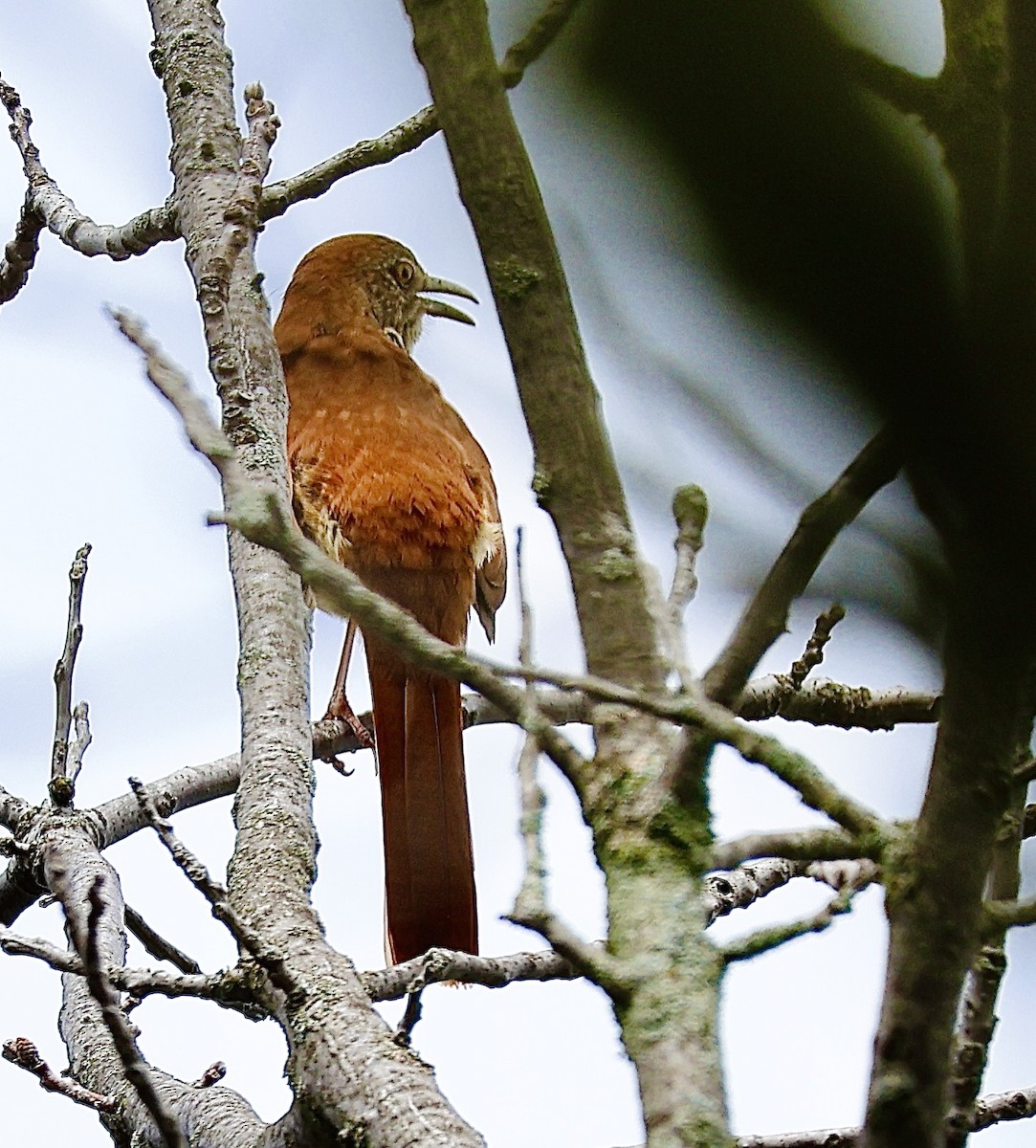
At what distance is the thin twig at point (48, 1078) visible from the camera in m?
1.87

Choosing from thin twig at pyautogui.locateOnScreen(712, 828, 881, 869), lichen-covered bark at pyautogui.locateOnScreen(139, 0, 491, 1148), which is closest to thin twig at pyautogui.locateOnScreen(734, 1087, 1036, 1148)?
lichen-covered bark at pyautogui.locateOnScreen(139, 0, 491, 1148)

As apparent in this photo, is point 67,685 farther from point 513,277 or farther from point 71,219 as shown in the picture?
point 513,277

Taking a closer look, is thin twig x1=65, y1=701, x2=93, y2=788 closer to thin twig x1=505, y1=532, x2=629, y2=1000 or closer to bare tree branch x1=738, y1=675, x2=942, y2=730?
bare tree branch x1=738, y1=675, x2=942, y2=730

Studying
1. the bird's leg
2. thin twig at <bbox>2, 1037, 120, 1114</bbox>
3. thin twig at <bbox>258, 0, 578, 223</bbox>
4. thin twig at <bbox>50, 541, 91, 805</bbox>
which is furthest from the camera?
the bird's leg

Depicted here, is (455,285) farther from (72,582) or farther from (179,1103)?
(179,1103)

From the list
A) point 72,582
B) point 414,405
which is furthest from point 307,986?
point 414,405

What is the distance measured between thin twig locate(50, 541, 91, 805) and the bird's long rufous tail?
31.0 inches

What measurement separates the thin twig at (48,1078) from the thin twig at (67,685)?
0.56 meters

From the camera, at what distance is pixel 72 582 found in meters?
2.45

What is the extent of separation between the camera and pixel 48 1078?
1.91 metres

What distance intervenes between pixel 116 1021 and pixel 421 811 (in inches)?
68.6

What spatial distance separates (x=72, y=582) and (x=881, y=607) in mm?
2048

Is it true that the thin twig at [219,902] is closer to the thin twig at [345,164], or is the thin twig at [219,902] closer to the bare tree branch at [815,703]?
the thin twig at [345,164]

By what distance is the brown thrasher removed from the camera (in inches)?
120
